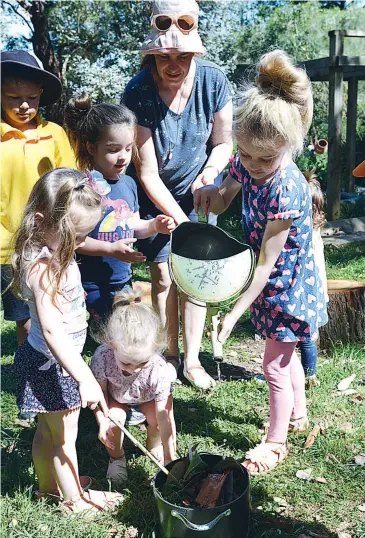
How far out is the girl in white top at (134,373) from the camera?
2357 mm

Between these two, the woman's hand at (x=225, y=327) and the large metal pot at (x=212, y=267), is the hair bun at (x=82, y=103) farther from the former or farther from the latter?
the woman's hand at (x=225, y=327)

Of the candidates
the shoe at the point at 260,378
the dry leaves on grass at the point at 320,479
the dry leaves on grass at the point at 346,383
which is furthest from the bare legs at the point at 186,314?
the dry leaves on grass at the point at 320,479

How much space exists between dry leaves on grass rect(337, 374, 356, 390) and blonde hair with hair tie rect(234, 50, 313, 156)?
5.17ft

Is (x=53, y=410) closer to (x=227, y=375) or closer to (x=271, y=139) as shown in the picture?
(x=271, y=139)

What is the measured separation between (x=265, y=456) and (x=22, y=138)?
1.92 m

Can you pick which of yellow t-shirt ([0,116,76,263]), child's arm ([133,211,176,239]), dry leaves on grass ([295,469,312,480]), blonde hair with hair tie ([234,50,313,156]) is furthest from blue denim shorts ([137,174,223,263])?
dry leaves on grass ([295,469,312,480])

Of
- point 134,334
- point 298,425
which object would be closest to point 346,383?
point 298,425

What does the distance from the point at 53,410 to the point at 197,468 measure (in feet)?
1.90

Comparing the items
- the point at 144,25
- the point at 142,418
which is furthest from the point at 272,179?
the point at 144,25

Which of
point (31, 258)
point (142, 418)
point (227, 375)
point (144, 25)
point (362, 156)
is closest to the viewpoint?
point (31, 258)

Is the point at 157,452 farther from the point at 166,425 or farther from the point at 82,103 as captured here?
the point at 82,103

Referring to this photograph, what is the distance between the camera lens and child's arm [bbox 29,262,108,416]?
204 cm

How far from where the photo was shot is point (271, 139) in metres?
2.24

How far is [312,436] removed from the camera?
2873 mm
